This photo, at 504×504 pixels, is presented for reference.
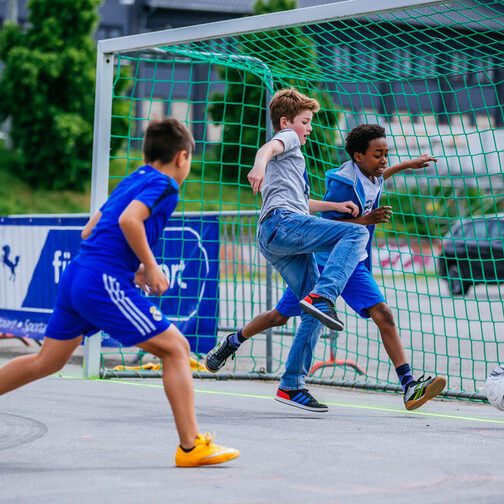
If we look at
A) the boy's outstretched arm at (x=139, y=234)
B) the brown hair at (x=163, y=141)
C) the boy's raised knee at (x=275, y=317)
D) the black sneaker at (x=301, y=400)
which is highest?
the brown hair at (x=163, y=141)

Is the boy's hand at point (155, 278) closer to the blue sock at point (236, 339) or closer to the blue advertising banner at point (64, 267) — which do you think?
the blue sock at point (236, 339)

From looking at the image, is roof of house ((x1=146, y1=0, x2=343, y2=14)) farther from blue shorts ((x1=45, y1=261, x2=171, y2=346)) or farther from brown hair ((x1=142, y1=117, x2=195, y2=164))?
blue shorts ((x1=45, y1=261, x2=171, y2=346))

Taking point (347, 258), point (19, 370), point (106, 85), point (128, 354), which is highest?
point (106, 85)

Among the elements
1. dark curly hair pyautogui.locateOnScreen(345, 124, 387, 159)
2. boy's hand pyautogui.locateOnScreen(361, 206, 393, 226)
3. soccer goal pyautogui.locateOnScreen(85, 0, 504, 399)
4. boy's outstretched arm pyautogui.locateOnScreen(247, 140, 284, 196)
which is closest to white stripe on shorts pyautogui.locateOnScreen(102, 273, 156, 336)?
boy's outstretched arm pyautogui.locateOnScreen(247, 140, 284, 196)

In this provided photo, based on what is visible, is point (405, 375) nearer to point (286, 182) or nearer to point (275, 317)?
point (275, 317)

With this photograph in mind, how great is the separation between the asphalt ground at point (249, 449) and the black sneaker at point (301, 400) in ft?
0.24

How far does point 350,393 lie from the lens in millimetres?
7301

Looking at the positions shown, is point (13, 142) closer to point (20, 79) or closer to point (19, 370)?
point (20, 79)

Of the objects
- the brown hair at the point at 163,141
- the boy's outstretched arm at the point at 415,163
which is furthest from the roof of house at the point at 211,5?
the brown hair at the point at 163,141

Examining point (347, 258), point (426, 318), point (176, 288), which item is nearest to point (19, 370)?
point (347, 258)

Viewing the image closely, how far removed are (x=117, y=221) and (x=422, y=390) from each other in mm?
2358

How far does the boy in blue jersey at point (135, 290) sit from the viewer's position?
4.13 m

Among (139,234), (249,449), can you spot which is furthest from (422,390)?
(139,234)

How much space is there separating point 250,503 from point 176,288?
5.23 metres
